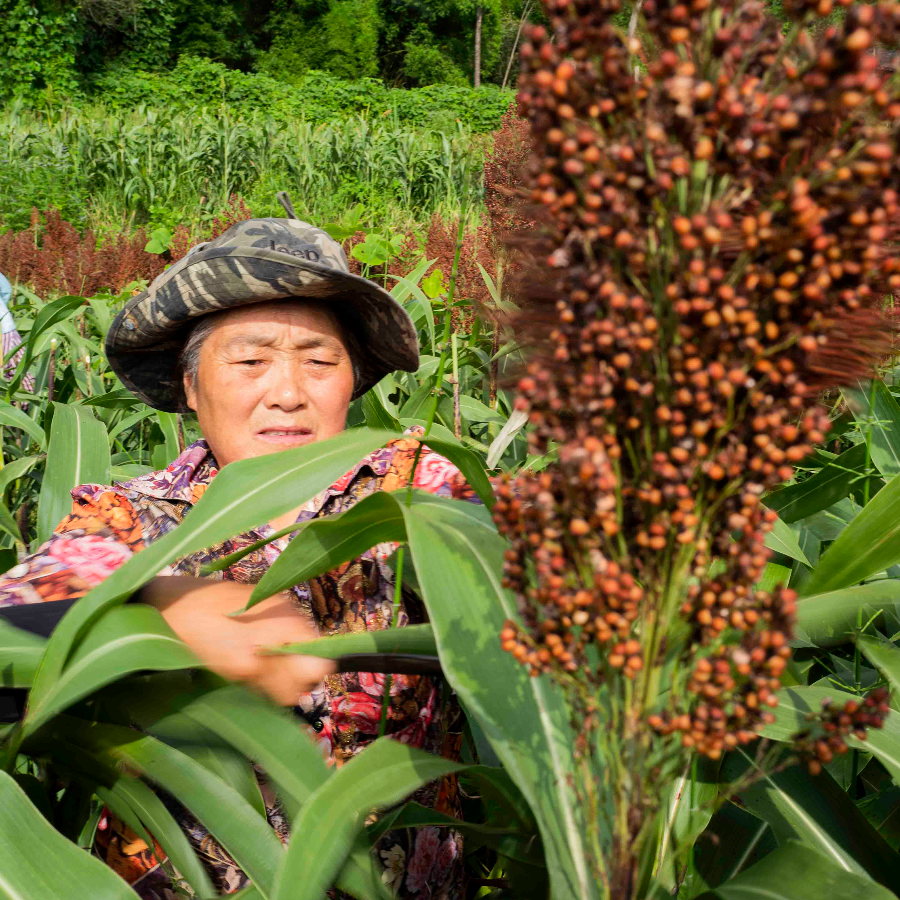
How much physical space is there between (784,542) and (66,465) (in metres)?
1.30

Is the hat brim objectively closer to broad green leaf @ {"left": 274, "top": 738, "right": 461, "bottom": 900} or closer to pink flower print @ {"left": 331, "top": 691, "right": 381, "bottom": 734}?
pink flower print @ {"left": 331, "top": 691, "right": 381, "bottom": 734}

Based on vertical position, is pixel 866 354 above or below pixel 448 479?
above

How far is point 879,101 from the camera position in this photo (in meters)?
0.40

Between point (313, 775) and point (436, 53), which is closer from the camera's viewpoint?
point (313, 775)

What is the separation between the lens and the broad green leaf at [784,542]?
50.7 inches

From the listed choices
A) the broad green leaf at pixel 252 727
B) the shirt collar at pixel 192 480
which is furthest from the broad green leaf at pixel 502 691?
the shirt collar at pixel 192 480

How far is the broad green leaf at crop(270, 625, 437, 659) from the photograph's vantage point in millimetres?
780

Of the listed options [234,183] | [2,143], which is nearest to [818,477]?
[234,183]

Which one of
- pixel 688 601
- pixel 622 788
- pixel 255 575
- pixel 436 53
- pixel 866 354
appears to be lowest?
pixel 255 575

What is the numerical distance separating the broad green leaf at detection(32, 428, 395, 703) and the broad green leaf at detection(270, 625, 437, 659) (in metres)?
0.12

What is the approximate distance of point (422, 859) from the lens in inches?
52.6

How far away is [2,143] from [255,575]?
985 cm

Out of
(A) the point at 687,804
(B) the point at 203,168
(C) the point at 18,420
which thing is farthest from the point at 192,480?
(B) the point at 203,168

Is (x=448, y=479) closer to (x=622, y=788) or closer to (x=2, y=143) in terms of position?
(x=622, y=788)
